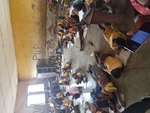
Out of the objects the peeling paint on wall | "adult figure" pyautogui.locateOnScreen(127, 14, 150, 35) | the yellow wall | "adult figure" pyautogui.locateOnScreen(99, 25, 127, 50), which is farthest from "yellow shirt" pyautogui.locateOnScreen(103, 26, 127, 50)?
the yellow wall

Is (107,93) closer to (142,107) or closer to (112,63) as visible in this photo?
(112,63)

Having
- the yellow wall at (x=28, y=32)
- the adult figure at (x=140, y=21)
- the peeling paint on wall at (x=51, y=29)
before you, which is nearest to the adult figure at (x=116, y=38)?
the adult figure at (x=140, y=21)

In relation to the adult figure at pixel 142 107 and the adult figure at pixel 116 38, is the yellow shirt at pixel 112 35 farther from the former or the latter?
the adult figure at pixel 142 107

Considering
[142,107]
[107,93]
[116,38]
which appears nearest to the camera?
[142,107]

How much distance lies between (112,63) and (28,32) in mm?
2468

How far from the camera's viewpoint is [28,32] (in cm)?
318

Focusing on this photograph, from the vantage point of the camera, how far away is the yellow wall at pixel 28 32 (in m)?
2.81

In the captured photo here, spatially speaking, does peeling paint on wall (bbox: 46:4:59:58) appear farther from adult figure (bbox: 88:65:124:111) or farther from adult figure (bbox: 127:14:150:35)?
adult figure (bbox: 127:14:150:35)

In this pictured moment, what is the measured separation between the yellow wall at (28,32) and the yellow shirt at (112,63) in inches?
80.0

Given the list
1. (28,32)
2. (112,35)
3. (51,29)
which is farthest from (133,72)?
(28,32)

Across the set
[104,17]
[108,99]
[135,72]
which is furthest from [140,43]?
[108,99]

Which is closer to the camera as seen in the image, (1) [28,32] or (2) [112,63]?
(2) [112,63]

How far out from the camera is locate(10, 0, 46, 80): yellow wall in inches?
110

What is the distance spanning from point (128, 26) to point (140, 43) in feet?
0.56
